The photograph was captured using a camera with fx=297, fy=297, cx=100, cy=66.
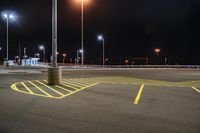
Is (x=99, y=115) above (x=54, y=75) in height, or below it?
below

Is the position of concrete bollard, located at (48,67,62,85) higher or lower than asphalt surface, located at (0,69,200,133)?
higher

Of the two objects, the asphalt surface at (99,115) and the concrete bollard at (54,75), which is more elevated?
the concrete bollard at (54,75)

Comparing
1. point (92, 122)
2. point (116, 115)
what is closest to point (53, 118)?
point (92, 122)

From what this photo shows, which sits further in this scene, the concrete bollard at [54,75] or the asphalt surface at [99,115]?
the concrete bollard at [54,75]

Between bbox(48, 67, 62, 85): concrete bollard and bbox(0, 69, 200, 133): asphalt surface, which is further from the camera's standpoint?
bbox(48, 67, 62, 85): concrete bollard

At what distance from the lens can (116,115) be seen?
8680 mm

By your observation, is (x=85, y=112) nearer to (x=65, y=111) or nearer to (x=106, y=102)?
(x=65, y=111)

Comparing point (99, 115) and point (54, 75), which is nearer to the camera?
point (99, 115)

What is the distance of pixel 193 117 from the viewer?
845 centimetres

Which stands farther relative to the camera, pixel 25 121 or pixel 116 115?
pixel 116 115

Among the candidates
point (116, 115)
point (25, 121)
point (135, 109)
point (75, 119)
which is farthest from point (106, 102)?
point (25, 121)

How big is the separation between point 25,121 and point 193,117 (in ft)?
15.3

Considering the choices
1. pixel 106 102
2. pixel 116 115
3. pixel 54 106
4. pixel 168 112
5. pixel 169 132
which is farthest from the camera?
pixel 106 102

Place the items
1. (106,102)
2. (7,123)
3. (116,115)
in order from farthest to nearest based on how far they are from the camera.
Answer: (106,102) < (116,115) < (7,123)
